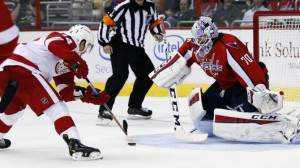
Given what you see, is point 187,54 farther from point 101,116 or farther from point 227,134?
point 101,116

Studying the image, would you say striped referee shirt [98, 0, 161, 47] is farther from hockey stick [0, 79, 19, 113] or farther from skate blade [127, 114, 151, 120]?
hockey stick [0, 79, 19, 113]

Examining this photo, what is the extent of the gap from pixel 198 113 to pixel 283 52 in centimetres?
151

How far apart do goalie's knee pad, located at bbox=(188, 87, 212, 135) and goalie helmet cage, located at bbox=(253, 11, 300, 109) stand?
112 centimetres

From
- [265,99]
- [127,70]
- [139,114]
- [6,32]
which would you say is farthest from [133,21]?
[6,32]

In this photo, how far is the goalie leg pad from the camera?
16.3 feet

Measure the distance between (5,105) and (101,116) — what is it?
6.54 ft

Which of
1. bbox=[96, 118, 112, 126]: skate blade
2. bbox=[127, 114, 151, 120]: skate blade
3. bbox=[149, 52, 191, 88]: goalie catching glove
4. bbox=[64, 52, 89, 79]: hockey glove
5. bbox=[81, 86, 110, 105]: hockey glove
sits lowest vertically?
bbox=[127, 114, 151, 120]: skate blade

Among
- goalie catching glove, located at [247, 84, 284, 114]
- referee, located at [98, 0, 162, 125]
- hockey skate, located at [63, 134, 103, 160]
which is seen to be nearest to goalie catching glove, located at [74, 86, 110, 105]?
hockey skate, located at [63, 134, 103, 160]

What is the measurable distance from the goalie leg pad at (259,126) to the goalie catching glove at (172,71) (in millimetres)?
485

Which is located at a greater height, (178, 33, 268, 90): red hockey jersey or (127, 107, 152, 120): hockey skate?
(178, 33, 268, 90): red hockey jersey

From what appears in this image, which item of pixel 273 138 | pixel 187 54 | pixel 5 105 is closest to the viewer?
pixel 5 105

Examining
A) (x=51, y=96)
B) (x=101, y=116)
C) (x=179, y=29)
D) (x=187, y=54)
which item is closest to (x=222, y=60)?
(x=187, y=54)

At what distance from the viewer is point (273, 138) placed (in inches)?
196

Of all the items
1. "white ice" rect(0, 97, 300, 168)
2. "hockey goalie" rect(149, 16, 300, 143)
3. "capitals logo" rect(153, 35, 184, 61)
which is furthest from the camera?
"capitals logo" rect(153, 35, 184, 61)
